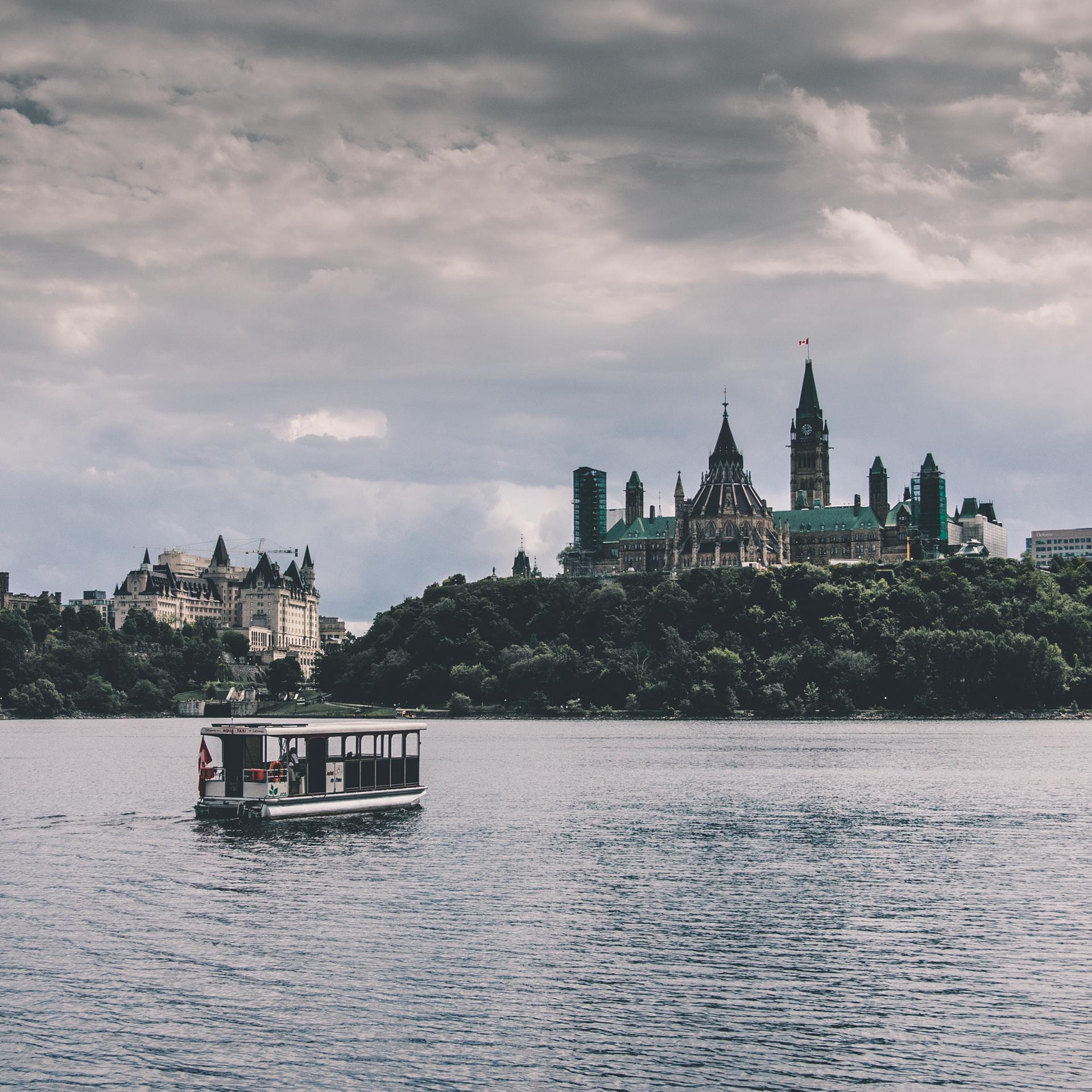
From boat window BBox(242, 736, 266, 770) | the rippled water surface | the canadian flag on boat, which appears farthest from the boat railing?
the rippled water surface

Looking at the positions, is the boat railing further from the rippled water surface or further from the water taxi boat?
the rippled water surface

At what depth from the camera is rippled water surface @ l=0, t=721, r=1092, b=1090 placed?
34781 mm

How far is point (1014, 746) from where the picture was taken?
153 meters

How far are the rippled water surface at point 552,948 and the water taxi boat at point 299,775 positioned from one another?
6.38ft

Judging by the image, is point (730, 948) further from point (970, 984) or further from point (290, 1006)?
point (290, 1006)

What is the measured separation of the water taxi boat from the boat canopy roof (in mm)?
68

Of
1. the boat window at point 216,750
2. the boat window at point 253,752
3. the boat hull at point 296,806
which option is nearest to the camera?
the boat hull at point 296,806

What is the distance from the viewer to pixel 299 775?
8181 centimetres

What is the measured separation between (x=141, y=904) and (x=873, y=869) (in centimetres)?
3210

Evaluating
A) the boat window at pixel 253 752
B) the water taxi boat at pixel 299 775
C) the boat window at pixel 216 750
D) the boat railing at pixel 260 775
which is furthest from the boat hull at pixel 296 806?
the boat window at pixel 216 750

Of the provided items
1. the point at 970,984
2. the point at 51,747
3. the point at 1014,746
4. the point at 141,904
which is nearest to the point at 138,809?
the point at 141,904

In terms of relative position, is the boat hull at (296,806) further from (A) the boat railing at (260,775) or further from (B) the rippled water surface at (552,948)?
(B) the rippled water surface at (552,948)

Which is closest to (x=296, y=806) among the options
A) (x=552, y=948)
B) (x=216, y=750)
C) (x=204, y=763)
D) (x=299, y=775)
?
(x=299, y=775)

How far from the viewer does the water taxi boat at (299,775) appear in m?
78.7
